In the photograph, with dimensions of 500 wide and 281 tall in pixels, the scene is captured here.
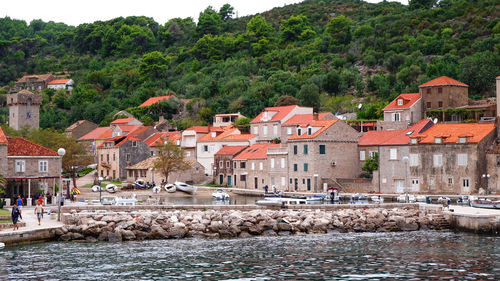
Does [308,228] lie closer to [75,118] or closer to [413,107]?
[413,107]

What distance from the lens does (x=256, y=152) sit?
71188 mm

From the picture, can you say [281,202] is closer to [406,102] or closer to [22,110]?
[406,102]

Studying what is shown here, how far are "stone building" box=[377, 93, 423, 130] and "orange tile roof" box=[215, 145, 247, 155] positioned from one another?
54.1 feet

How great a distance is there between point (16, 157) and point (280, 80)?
61.2 metres

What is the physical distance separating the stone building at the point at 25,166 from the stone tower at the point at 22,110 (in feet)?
154

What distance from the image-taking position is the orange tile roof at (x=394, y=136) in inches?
2314

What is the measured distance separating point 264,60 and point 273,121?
4974cm

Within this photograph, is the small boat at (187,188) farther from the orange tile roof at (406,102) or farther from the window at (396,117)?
the window at (396,117)

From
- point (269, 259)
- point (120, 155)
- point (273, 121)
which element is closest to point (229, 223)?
point (269, 259)

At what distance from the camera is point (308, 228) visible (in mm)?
38938

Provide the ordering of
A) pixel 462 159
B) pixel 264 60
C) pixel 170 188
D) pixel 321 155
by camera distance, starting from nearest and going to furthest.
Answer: pixel 462 159, pixel 321 155, pixel 170 188, pixel 264 60

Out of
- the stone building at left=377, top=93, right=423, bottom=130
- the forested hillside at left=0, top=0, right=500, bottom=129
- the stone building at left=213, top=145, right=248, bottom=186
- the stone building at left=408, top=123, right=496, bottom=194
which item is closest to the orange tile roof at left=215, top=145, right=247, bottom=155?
the stone building at left=213, top=145, right=248, bottom=186

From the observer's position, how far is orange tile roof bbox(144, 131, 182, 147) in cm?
8388

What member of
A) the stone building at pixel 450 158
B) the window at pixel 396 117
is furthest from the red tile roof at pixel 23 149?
the window at pixel 396 117
